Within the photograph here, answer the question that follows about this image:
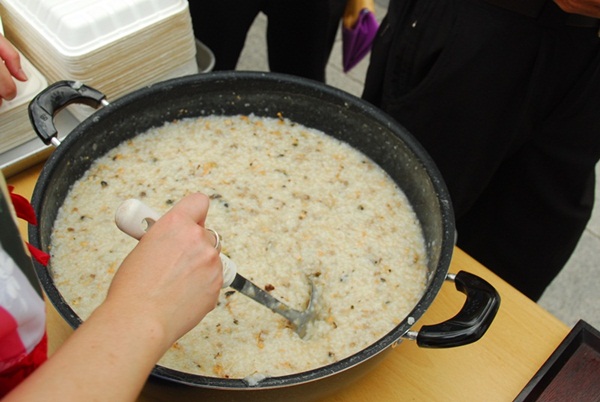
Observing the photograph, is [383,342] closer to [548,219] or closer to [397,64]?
[397,64]

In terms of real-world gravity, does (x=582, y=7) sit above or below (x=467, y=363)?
above

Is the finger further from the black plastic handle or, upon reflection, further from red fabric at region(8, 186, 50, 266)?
the black plastic handle

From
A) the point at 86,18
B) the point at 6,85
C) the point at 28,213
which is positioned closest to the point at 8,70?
the point at 6,85

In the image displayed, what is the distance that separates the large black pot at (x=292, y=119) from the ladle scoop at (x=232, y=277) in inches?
4.6

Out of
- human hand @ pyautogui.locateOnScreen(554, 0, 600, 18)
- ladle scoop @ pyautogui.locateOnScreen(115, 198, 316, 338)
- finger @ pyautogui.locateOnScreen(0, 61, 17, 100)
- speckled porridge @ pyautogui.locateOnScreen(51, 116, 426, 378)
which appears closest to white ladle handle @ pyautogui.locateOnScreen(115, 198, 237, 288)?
ladle scoop @ pyautogui.locateOnScreen(115, 198, 316, 338)

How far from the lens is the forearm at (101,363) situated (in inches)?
19.1

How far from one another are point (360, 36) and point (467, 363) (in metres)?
1.05

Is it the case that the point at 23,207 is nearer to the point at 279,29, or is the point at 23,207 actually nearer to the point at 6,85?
the point at 6,85

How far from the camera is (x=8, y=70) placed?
0.98 meters

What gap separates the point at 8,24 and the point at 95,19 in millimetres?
217

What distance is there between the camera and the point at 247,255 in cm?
92

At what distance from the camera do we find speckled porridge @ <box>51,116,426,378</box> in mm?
828

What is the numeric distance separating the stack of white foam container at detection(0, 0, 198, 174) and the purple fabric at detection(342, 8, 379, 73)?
65 cm

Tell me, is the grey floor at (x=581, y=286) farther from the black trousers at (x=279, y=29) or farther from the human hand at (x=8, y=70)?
the human hand at (x=8, y=70)
